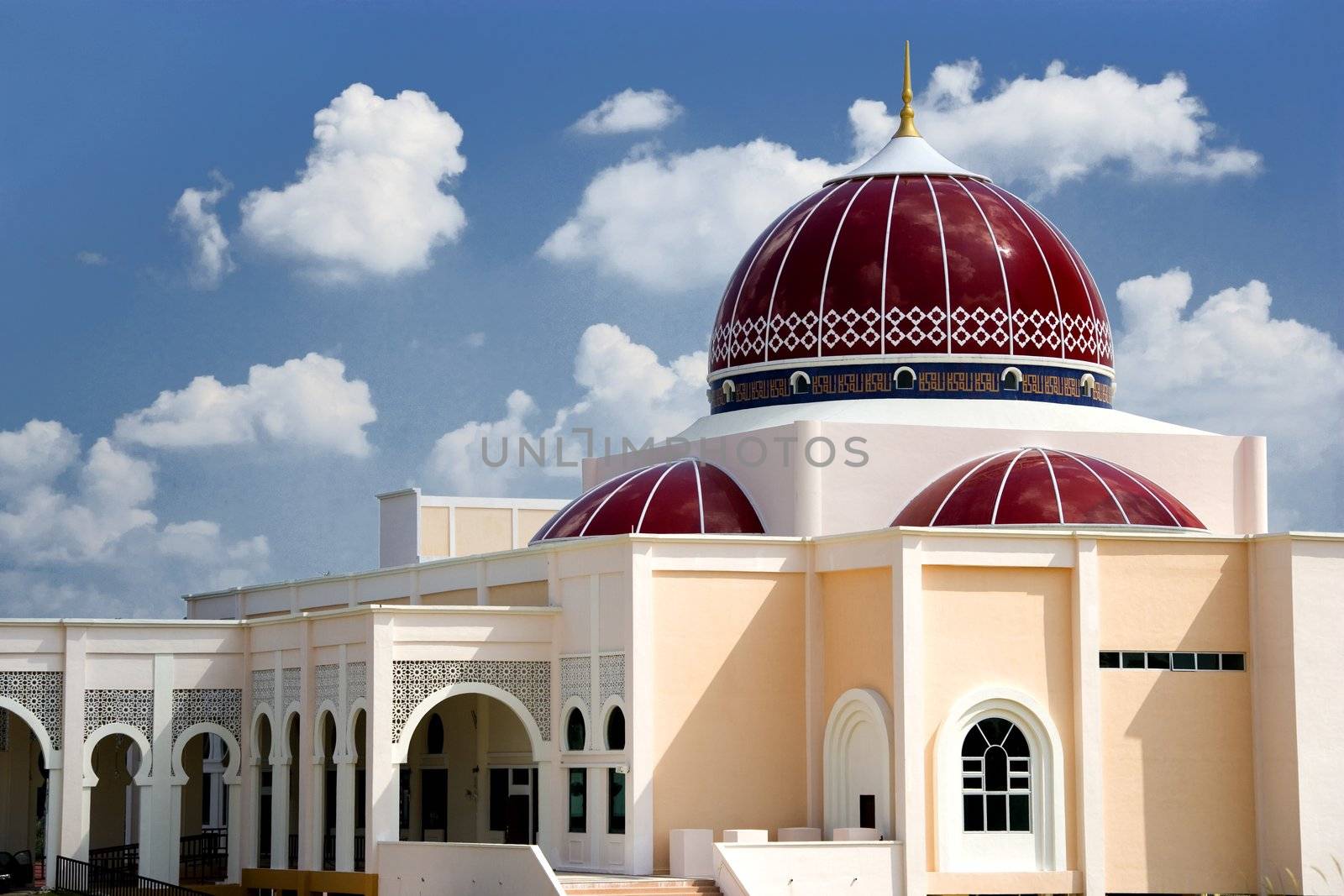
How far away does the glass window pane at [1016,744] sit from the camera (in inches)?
1116

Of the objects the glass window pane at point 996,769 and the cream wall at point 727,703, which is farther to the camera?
the cream wall at point 727,703

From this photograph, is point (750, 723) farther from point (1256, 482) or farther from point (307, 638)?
point (1256, 482)

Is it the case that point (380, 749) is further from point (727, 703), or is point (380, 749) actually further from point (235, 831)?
point (235, 831)

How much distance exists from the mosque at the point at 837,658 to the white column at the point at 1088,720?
0.04m

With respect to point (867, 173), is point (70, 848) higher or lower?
lower

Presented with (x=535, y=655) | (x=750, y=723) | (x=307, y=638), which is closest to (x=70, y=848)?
(x=307, y=638)

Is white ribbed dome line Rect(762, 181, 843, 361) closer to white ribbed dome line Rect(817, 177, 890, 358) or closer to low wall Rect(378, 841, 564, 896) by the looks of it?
white ribbed dome line Rect(817, 177, 890, 358)

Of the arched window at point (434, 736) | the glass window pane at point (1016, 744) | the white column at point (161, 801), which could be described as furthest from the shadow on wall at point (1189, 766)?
the white column at point (161, 801)

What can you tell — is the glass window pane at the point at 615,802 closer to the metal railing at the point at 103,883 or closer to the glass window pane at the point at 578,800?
the glass window pane at the point at 578,800

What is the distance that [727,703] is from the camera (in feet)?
96.8

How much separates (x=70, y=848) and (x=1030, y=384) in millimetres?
15624

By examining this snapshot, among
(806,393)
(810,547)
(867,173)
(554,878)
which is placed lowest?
(554,878)

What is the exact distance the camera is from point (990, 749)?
28.3 m

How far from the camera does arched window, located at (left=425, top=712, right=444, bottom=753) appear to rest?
34.5 m
